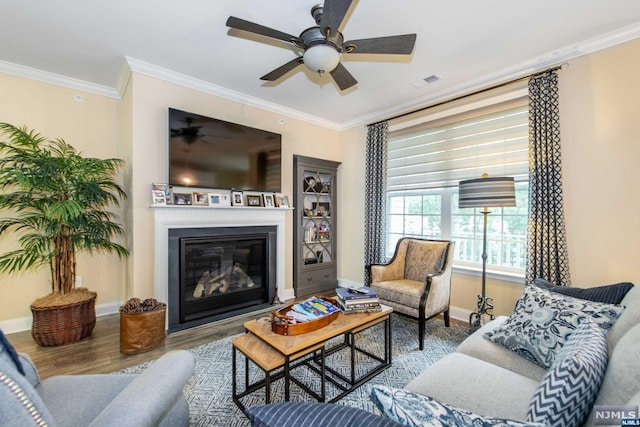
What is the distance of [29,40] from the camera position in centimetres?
244

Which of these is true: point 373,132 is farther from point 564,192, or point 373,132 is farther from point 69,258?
point 69,258

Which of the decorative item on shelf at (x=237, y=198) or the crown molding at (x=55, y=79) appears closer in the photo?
the crown molding at (x=55, y=79)

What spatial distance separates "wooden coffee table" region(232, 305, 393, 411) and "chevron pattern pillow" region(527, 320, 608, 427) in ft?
3.62

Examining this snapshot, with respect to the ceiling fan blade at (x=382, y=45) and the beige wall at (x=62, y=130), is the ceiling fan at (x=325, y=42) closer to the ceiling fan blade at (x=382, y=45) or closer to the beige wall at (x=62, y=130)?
the ceiling fan blade at (x=382, y=45)

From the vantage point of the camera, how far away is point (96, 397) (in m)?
1.22

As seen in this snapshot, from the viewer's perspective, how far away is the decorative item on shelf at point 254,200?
3.55 m

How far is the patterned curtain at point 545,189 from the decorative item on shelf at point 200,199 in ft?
11.0

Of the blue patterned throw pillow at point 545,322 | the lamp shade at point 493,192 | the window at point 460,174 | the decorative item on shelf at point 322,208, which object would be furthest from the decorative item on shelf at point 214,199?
the blue patterned throw pillow at point 545,322

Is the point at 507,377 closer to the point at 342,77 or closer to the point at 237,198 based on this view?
the point at 342,77

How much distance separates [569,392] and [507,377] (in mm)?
616

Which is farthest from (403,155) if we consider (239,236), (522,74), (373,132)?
(239,236)

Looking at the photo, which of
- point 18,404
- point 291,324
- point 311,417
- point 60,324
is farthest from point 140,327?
point 311,417

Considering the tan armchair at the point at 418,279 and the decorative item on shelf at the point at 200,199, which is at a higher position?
the decorative item on shelf at the point at 200,199

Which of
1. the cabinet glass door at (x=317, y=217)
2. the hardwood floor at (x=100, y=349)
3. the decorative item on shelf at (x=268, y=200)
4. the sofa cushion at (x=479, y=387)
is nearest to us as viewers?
the sofa cushion at (x=479, y=387)
